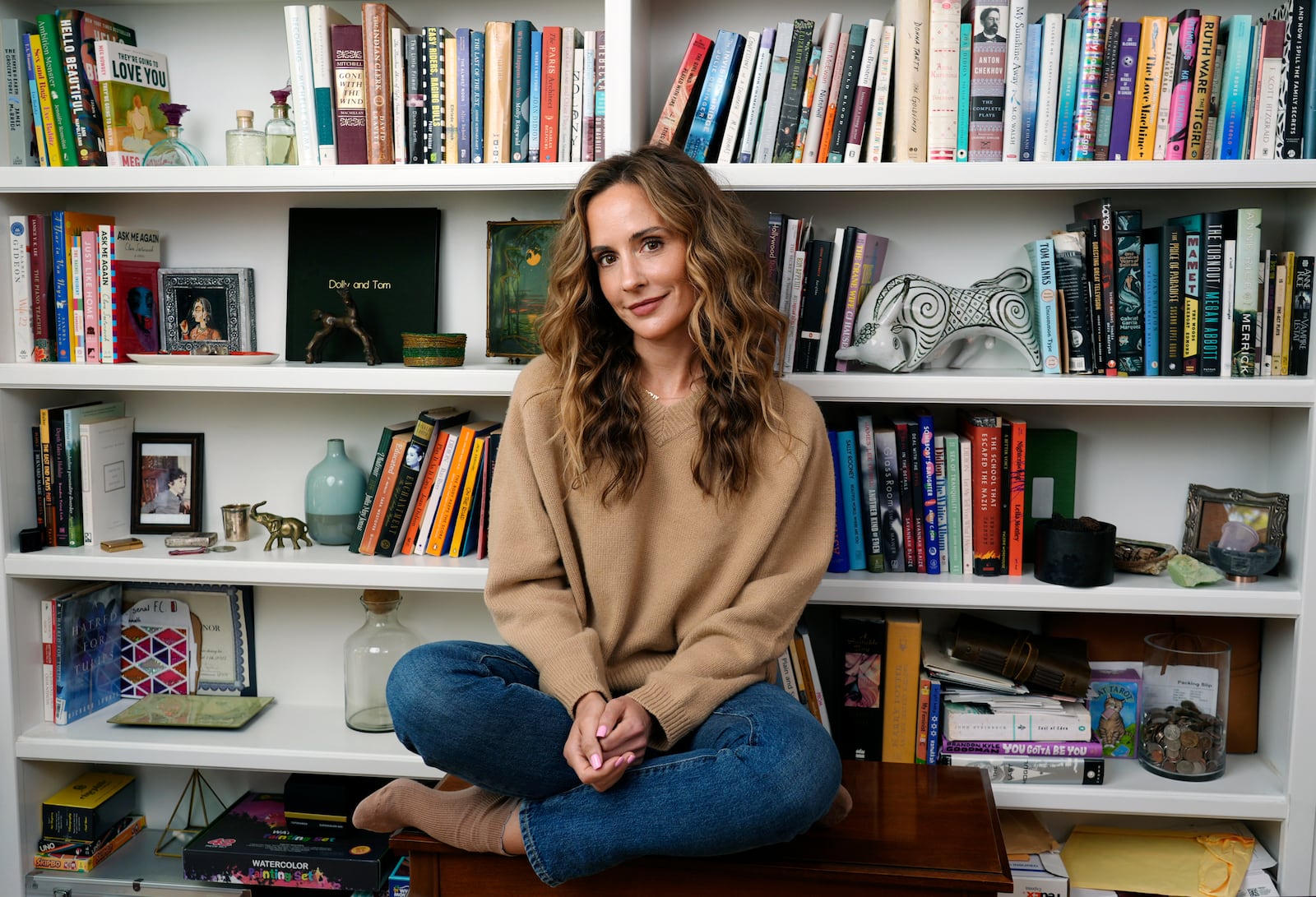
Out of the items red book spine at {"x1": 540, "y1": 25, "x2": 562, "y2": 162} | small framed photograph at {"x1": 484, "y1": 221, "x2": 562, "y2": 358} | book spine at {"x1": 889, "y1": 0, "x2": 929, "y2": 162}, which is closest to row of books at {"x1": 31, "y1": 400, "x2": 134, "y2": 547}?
small framed photograph at {"x1": 484, "y1": 221, "x2": 562, "y2": 358}

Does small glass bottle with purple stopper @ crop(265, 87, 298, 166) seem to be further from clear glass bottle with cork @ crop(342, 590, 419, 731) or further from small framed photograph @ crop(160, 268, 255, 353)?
clear glass bottle with cork @ crop(342, 590, 419, 731)

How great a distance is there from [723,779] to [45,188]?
1.48 m

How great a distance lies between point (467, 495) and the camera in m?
1.81

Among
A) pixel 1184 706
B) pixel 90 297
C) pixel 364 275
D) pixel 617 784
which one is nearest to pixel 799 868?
pixel 617 784

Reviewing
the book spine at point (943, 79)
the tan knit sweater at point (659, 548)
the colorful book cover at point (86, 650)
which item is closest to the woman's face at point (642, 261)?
the tan knit sweater at point (659, 548)

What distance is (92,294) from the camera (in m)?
1.84

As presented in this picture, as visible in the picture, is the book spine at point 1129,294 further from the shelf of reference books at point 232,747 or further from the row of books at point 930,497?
the shelf of reference books at point 232,747

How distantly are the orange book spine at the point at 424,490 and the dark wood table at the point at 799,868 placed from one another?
22.2 inches

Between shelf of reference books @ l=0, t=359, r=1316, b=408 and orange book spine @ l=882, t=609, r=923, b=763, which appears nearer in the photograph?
shelf of reference books @ l=0, t=359, r=1316, b=408

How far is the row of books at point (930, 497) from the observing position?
5.67 feet

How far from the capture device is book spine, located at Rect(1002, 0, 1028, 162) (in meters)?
1.61

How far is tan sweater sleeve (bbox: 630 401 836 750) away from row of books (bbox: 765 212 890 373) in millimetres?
185

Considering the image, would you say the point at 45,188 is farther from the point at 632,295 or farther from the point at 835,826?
the point at 835,826

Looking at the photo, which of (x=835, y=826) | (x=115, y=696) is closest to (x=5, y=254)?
(x=115, y=696)
